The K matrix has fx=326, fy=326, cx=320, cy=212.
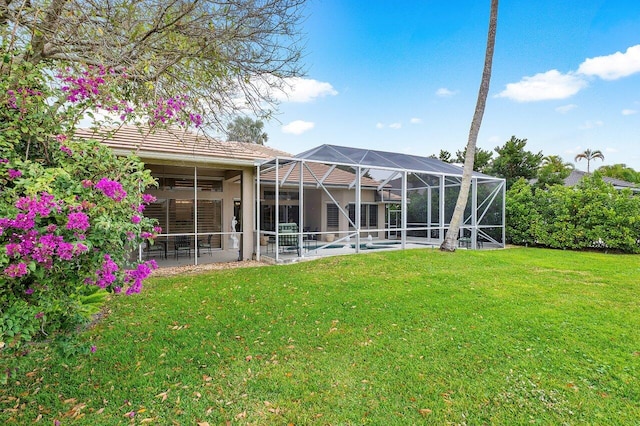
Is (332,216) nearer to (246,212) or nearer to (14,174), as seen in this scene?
(246,212)

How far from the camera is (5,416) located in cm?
306

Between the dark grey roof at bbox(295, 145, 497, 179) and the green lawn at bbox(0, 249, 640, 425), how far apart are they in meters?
6.46

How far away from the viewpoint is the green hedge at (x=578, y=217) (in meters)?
13.6

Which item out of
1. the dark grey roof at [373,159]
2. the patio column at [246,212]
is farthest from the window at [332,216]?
the patio column at [246,212]

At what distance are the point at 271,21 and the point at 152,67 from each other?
2035 millimetres

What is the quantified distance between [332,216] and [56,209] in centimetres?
1672

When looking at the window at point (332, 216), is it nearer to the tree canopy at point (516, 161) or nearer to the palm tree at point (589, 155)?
the tree canopy at point (516, 161)

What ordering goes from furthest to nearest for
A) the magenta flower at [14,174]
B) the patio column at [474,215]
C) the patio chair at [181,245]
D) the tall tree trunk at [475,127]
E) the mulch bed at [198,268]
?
the patio column at [474,215], the patio chair at [181,245], the tall tree trunk at [475,127], the mulch bed at [198,268], the magenta flower at [14,174]

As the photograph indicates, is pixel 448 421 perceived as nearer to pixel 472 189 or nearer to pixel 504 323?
pixel 504 323

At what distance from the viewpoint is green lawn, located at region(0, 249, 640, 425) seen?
309 cm

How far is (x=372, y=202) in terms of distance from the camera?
19516 millimetres

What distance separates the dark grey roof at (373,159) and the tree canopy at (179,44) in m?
6.04

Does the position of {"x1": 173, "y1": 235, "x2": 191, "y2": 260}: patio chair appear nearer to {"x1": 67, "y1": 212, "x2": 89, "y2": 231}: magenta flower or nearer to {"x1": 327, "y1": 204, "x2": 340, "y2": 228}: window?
{"x1": 327, "y1": 204, "x2": 340, "y2": 228}: window

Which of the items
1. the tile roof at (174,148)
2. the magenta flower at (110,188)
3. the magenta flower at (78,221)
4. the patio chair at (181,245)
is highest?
the tile roof at (174,148)
